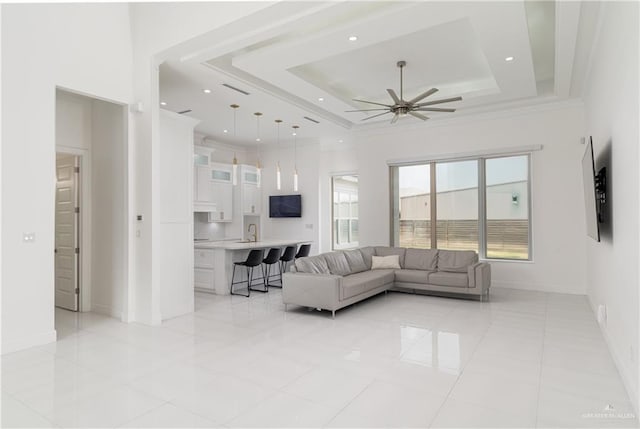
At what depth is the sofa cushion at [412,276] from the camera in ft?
20.4

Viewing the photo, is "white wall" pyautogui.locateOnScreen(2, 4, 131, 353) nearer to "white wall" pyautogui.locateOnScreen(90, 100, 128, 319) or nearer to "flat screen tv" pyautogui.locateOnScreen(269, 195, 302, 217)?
"white wall" pyautogui.locateOnScreen(90, 100, 128, 319)

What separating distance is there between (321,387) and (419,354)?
1174 mm

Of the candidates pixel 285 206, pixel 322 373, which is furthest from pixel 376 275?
pixel 285 206

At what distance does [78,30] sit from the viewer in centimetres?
439

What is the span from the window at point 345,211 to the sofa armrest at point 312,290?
4158mm

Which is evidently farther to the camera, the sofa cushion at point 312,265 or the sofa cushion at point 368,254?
the sofa cushion at point 368,254

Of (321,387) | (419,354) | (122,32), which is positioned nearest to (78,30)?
(122,32)

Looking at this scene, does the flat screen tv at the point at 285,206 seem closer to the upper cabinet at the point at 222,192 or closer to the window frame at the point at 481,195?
the upper cabinet at the point at 222,192

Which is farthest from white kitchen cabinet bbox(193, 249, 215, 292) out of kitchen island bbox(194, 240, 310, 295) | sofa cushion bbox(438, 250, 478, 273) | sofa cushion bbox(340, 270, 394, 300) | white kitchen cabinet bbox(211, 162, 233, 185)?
sofa cushion bbox(438, 250, 478, 273)

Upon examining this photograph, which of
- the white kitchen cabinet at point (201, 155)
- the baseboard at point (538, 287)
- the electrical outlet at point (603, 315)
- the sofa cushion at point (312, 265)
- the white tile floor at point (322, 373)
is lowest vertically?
the white tile floor at point (322, 373)

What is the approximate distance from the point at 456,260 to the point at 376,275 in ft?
4.78

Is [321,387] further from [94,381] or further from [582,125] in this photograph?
[582,125]

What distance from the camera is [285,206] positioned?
9.77m

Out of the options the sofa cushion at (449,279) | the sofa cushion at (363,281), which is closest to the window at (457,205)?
the sofa cushion at (449,279)
